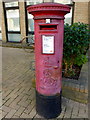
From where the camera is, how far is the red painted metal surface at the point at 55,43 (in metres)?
1.83

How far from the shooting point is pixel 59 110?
2398mm

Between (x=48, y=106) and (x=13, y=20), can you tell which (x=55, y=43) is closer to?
(x=48, y=106)

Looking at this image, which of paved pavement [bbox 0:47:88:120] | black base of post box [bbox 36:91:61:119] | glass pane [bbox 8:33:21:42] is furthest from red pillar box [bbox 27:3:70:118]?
glass pane [bbox 8:33:21:42]

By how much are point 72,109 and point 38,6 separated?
76.7 inches

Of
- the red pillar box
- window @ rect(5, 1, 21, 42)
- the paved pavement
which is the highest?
window @ rect(5, 1, 21, 42)

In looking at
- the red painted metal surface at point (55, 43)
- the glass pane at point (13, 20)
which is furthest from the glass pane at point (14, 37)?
the red painted metal surface at point (55, 43)

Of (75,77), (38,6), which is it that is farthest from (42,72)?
(75,77)

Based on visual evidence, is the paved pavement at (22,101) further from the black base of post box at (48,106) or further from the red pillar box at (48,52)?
the red pillar box at (48,52)

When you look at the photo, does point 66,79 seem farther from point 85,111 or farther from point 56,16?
point 56,16

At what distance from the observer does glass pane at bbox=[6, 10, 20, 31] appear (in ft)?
26.8

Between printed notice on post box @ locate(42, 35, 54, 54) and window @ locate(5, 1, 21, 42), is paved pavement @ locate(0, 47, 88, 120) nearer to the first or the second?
printed notice on post box @ locate(42, 35, 54, 54)

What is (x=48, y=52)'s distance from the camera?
204cm

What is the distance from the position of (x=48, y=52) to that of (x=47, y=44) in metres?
0.13

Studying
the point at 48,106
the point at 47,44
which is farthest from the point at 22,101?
the point at 47,44
